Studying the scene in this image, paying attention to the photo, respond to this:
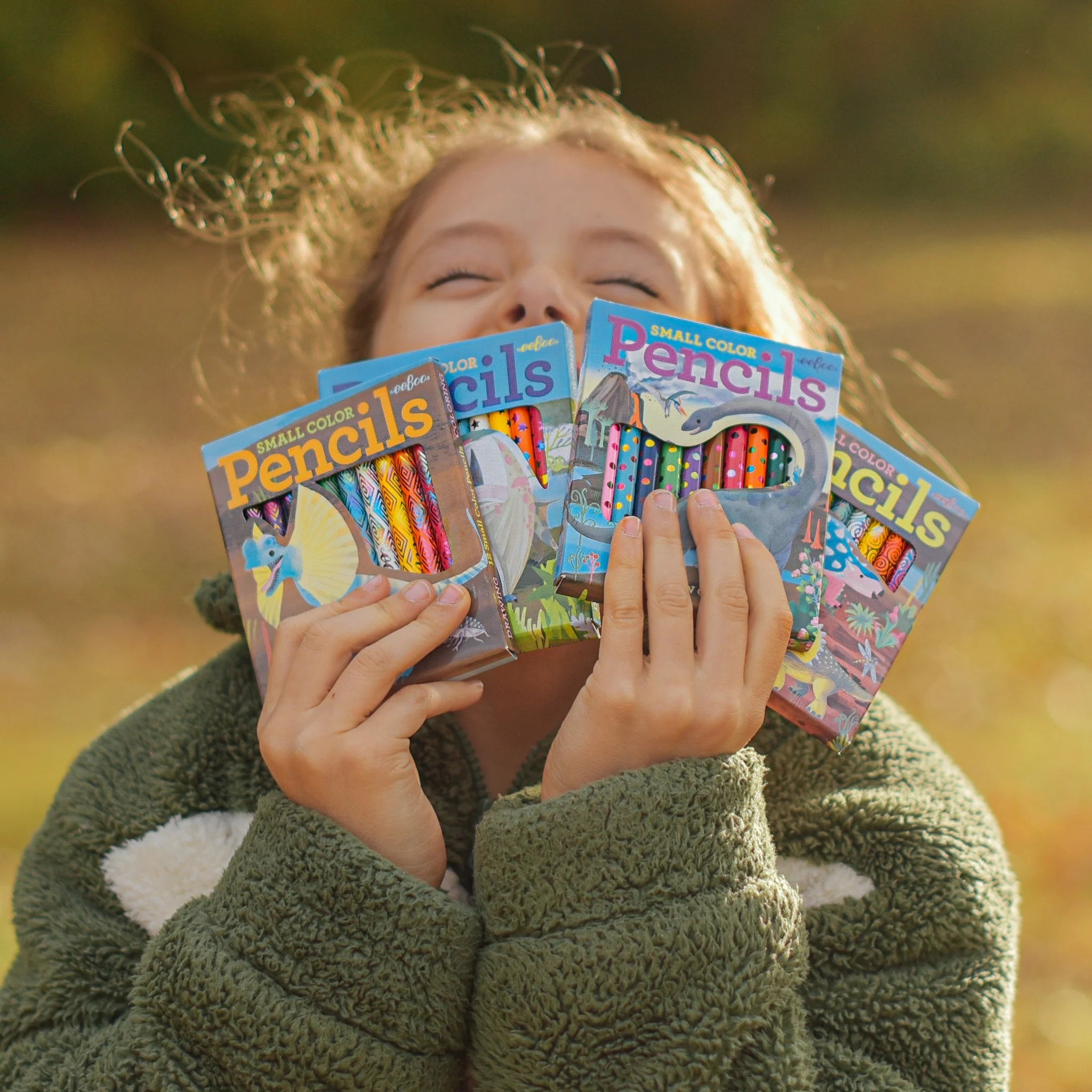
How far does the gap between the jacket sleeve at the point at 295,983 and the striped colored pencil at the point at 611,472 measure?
16.1 inches

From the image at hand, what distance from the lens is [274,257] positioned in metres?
2.18

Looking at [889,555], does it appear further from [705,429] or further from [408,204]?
[408,204]

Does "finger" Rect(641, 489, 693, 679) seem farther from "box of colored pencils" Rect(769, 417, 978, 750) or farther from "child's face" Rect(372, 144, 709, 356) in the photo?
"child's face" Rect(372, 144, 709, 356)

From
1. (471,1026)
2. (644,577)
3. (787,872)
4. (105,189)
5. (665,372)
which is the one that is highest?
(105,189)

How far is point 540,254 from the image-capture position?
4.82 ft

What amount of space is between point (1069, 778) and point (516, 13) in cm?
1022

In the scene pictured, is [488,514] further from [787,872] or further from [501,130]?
[501,130]

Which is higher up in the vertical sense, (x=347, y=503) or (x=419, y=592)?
(x=347, y=503)

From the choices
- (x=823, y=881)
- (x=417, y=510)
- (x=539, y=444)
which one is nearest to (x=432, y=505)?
(x=417, y=510)

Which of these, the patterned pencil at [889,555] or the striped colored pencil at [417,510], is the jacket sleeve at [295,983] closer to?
the striped colored pencil at [417,510]

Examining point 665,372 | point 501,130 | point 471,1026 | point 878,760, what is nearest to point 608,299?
point 665,372

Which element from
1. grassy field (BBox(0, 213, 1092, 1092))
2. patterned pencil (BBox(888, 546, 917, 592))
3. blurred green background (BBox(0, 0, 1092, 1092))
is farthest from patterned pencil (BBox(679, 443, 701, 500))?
grassy field (BBox(0, 213, 1092, 1092))

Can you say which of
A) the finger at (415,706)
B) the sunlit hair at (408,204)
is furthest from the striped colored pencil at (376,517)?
the sunlit hair at (408,204)

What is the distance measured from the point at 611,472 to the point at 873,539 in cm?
29
